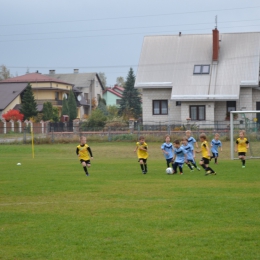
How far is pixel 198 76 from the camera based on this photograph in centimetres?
5606

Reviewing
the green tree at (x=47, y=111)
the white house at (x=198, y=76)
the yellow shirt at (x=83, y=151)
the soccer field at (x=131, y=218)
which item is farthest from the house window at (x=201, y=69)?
the soccer field at (x=131, y=218)

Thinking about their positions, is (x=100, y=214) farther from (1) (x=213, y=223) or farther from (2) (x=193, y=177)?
(2) (x=193, y=177)

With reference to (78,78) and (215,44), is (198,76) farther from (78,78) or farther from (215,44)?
(78,78)

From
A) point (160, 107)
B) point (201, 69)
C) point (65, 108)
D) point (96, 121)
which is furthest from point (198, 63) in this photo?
point (65, 108)

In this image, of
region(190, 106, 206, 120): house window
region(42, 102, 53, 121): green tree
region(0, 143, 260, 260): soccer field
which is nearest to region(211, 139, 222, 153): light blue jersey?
region(0, 143, 260, 260): soccer field

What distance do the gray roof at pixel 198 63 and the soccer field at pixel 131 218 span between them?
34.6m

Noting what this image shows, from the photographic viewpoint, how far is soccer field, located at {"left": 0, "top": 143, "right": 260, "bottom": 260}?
29.3ft

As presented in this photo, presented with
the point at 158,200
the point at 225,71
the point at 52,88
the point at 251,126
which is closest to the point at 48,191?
the point at 158,200

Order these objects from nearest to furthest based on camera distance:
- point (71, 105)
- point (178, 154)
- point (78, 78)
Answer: point (178, 154) < point (71, 105) < point (78, 78)

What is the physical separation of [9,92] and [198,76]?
120ft

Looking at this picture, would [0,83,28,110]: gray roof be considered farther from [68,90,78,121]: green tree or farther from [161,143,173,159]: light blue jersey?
[161,143,173,159]: light blue jersey

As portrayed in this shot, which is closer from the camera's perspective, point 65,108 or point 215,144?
point 215,144

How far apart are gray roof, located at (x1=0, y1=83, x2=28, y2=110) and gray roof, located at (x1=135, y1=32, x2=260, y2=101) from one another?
2693 cm

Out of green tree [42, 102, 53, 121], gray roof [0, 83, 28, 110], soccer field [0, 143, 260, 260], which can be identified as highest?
gray roof [0, 83, 28, 110]
